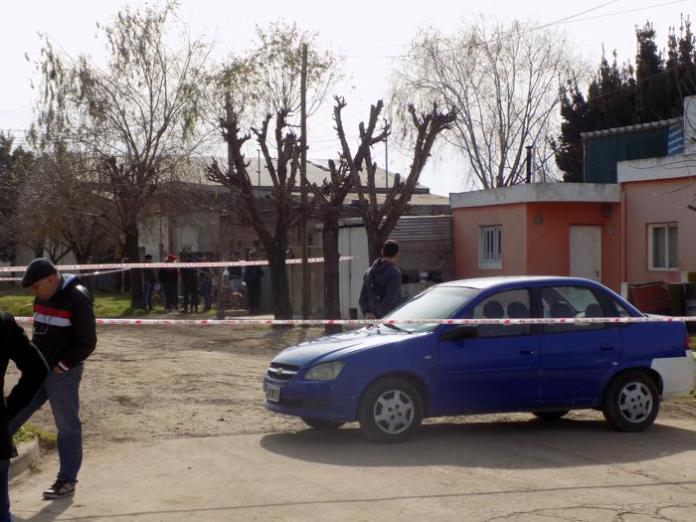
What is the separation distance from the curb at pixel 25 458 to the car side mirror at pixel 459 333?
12.2 feet

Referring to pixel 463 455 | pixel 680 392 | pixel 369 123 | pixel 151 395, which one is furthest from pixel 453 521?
pixel 369 123

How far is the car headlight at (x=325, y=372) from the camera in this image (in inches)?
382

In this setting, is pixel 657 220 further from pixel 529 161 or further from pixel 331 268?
pixel 529 161

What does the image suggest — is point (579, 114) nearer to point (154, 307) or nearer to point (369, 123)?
point (154, 307)

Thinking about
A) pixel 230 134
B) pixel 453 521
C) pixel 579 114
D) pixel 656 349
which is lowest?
pixel 453 521

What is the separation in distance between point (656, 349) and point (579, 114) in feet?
117

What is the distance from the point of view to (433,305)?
1071 cm

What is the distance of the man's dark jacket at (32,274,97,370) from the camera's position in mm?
7801

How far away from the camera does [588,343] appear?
10477mm

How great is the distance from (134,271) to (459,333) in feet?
78.8

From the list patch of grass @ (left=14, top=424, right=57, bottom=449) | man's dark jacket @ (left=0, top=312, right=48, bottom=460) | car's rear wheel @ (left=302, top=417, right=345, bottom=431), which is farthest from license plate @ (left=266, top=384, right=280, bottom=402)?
man's dark jacket @ (left=0, top=312, right=48, bottom=460)

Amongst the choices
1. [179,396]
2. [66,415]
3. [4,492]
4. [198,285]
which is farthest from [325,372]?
[198,285]

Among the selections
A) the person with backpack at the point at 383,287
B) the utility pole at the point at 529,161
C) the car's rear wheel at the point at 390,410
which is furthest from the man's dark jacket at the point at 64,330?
the utility pole at the point at 529,161

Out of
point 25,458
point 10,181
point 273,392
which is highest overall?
point 10,181
